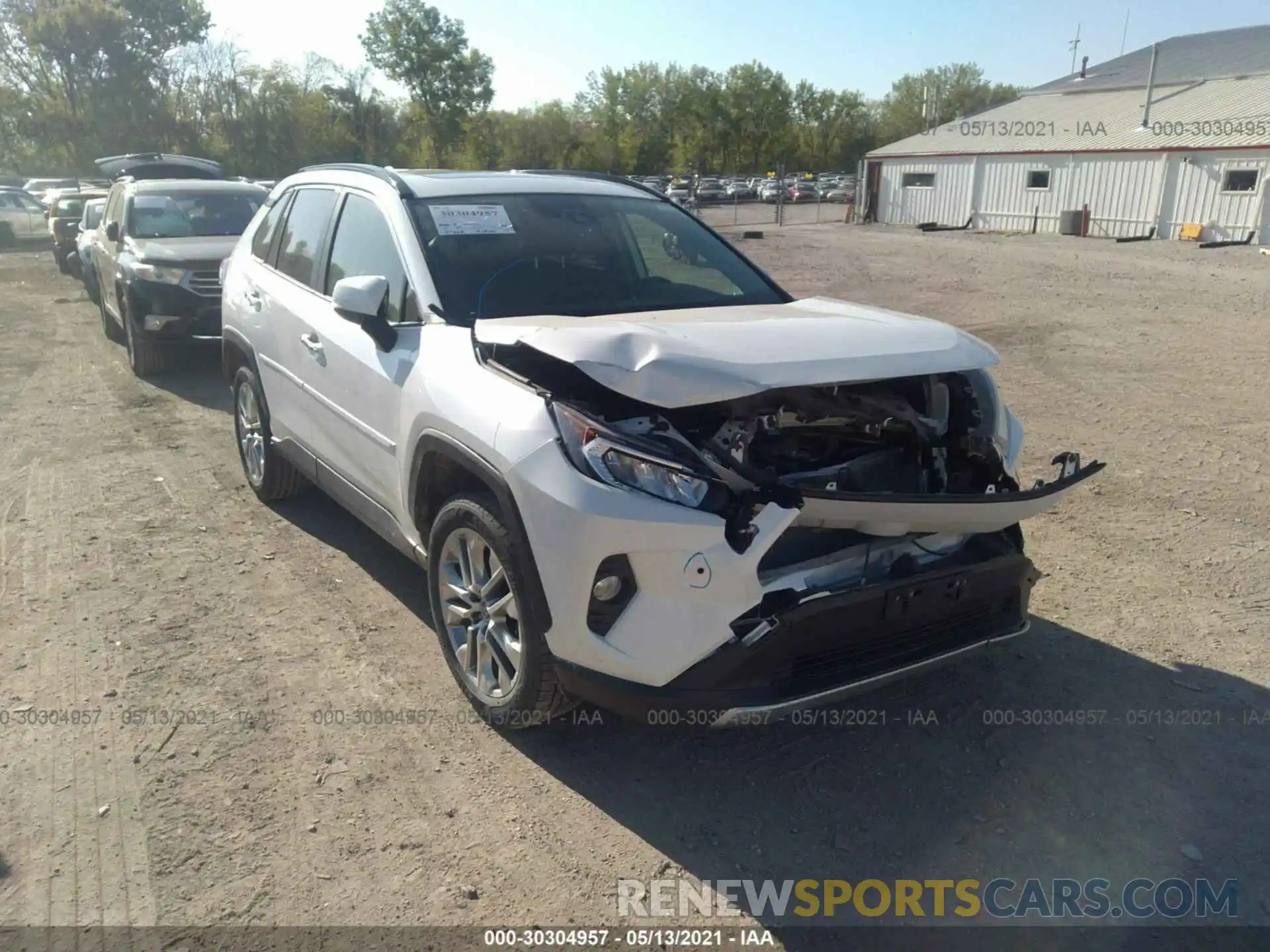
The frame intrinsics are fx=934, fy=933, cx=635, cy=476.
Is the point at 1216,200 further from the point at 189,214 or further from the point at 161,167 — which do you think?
the point at 189,214

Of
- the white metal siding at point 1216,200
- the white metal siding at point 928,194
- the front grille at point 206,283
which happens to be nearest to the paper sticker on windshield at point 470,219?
the front grille at point 206,283

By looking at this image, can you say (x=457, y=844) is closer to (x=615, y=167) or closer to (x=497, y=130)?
(x=497, y=130)

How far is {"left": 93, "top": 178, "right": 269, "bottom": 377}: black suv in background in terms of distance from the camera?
29.1 ft

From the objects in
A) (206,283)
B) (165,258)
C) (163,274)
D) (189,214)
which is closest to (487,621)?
(206,283)

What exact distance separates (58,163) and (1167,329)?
60.9 metres

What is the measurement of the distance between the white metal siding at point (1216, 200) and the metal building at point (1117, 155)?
3 cm

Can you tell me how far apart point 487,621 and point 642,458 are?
3.16 feet

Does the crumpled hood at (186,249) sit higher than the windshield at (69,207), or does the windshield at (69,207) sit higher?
the windshield at (69,207)

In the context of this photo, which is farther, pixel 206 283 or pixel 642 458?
pixel 206 283

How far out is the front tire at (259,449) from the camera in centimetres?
532

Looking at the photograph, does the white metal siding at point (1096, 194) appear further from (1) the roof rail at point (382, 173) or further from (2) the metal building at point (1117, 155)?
(1) the roof rail at point (382, 173)

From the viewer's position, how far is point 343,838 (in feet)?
9.48

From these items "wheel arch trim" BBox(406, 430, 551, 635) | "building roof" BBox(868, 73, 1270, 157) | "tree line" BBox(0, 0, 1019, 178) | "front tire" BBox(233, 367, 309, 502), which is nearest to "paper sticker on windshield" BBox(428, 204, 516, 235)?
"wheel arch trim" BBox(406, 430, 551, 635)

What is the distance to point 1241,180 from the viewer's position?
26141mm
